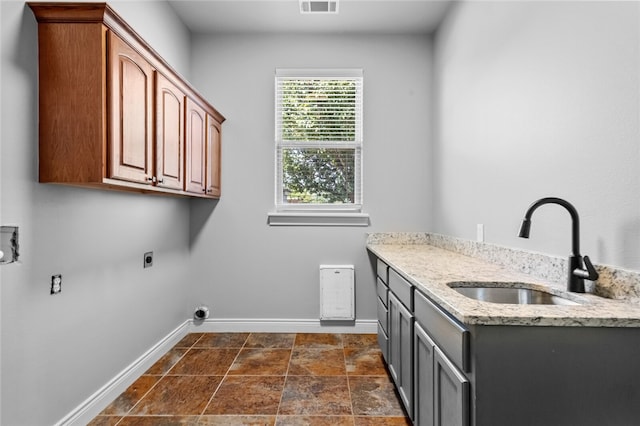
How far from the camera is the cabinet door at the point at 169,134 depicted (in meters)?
2.06

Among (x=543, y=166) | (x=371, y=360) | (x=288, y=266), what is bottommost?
(x=371, y=360)

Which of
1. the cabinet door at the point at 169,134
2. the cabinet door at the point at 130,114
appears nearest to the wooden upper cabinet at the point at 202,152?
the cabinet door at the point at 169,134

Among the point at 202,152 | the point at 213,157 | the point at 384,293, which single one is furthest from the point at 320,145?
the point at 384,293

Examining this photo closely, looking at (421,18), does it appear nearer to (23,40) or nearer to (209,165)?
(209,165)

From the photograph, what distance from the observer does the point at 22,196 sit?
150 centimetres

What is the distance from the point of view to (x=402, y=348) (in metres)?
1.92

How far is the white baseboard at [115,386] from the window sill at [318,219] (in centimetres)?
142

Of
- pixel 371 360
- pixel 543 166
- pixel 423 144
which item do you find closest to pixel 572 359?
pixel 543 166

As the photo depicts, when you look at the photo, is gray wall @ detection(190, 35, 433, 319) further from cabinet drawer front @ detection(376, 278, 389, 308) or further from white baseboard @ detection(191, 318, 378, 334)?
cabinet drawer front @ detection(376, 278, 389, 308)

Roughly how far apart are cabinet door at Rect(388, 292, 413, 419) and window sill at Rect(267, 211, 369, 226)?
1.19m

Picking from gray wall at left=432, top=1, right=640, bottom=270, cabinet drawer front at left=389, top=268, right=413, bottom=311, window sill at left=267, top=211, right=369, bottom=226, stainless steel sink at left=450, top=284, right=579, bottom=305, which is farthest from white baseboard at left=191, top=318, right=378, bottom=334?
stainless steel sink at left=450, top=284, right=579, bottom=305

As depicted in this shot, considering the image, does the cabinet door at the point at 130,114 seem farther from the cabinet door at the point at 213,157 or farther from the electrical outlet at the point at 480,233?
the electrical outlet at the point at 480,233

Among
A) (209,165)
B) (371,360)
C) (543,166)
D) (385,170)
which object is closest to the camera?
(543,166)

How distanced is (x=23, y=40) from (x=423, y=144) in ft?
9.87
